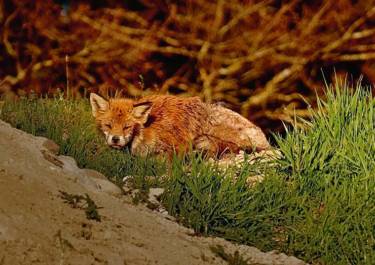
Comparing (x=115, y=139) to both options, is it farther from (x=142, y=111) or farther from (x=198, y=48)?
(x=198, y=48)

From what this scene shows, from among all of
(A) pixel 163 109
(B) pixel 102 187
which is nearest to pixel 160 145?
(A) pixel 163 109

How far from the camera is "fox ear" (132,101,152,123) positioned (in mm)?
8086

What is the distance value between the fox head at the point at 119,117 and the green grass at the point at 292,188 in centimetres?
32

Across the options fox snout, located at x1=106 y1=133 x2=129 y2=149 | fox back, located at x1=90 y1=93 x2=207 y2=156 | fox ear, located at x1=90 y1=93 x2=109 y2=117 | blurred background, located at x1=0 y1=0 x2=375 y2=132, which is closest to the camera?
fox snout, located at x1=106 y1=133 x2=129 y2=149

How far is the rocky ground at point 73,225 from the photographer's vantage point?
5.21 meters

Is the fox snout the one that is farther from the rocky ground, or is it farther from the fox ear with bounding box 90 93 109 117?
the rocky ground

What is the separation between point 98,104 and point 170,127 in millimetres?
608

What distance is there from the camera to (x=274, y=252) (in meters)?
6.30

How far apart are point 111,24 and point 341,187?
582cm

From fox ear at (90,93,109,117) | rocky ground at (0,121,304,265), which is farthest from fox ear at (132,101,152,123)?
rocky ground at (0,121,304,265)

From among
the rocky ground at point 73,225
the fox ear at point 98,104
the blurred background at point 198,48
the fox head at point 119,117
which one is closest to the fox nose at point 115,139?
the fox head at point 119,117

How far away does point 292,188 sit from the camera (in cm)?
679

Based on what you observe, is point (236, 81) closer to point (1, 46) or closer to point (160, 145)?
point (1, 46)

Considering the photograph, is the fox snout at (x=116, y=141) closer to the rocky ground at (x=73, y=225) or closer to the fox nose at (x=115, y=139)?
the fox nose at (x=115, y=139)
